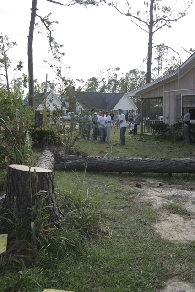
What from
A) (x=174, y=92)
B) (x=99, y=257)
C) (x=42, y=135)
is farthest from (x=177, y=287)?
(x=174, y=92)

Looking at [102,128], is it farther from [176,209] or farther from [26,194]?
[26,194]

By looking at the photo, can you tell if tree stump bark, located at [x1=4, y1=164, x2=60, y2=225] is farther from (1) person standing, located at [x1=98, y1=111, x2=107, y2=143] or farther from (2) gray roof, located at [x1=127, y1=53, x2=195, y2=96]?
(2) gray roof, located at [x1=127, y1=53, x2=195, y2=96]

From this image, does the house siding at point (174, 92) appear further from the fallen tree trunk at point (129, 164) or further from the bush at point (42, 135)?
the fallen tree trunk at point (129, 164)

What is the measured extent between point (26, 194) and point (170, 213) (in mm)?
2664

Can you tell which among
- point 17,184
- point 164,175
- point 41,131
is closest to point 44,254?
point 17,184

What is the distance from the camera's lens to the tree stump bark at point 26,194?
4.05 metres

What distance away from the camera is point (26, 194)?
4.07 meters

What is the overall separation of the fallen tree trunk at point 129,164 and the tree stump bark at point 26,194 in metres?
4.46

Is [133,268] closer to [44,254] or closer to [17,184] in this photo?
[44,254]

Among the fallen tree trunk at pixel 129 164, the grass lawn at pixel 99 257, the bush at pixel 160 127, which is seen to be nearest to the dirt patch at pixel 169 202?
the grass lawn at pixel 99 257

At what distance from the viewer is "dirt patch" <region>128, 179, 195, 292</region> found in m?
3.46

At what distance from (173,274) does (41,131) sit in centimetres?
1158

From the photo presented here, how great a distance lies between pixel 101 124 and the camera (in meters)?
17.0

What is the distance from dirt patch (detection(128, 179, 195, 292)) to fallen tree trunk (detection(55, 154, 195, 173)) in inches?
21.4
